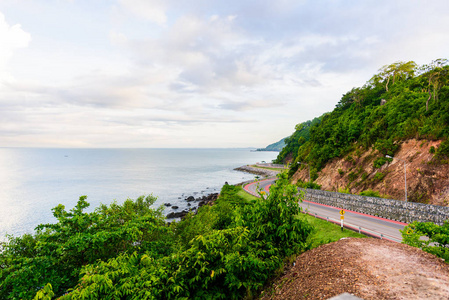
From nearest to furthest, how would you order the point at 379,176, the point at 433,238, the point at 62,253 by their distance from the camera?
1. the point at 433,238
2. the point at 62,253
3. the point at 379,176

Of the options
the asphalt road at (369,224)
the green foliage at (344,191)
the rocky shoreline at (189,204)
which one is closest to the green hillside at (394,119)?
the green foliage at (344,191)

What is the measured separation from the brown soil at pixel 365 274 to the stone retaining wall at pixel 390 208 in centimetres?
1053

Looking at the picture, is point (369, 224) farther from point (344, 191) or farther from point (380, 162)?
point (380, 162)

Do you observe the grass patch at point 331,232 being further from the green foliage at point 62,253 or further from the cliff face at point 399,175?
the cliff face at point 399,175

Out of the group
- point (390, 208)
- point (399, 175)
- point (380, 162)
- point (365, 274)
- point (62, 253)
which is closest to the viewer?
Answer: point (365, 274)

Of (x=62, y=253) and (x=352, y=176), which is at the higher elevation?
(x=62, y=253)

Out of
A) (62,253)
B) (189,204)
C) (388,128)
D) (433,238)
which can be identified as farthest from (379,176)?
(62,253)

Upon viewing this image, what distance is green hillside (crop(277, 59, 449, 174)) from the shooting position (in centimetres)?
3988

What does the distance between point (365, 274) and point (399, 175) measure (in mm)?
38794

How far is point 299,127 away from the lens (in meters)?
151

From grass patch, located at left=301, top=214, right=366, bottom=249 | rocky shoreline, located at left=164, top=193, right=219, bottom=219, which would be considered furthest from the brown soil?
rocky shoreline, located at left=164, top=193, right=219, bottom=219

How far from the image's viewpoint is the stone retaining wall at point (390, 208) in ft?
75.5

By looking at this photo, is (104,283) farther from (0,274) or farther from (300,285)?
(0,274)

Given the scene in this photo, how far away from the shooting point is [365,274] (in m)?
7.71
